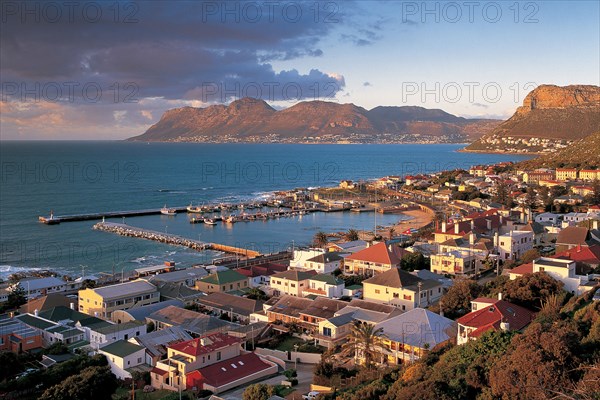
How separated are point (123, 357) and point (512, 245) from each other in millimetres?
18165

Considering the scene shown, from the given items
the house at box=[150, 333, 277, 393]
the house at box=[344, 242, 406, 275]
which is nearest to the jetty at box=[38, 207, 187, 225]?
the house at box=[344, 242, 406, 275]

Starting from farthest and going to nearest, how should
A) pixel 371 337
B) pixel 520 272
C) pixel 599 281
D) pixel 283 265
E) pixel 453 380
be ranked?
pixel 283 265, pixel 520 272, pixel 599 281, pixel 371 337, pixel 453 380

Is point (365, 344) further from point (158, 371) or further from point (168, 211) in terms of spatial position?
point (168, 211)

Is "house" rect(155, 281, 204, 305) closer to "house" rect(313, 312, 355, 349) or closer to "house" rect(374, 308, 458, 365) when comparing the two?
"house" rect(313, 312, 355, 349)

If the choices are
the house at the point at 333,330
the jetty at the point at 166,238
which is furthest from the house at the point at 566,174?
the house at the point at 333,330

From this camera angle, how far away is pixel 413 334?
15.6 m

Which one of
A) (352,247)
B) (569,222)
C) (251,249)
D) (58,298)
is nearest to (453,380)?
(58,298)

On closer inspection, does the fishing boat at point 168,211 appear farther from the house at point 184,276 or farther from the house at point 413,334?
the house at point 413,334

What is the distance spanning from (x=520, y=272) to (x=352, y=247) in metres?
11.7

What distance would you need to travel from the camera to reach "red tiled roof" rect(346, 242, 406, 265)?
24.7 metres

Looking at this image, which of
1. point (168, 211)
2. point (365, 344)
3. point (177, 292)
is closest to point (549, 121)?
point (168, 211)

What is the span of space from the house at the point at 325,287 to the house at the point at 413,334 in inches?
220

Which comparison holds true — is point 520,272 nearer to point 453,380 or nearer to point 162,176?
point 453,380

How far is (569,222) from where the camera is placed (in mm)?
31750
